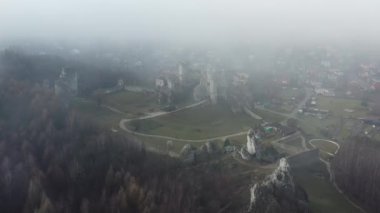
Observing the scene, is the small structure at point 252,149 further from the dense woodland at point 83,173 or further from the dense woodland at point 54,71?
the dense woodland at point 54,71

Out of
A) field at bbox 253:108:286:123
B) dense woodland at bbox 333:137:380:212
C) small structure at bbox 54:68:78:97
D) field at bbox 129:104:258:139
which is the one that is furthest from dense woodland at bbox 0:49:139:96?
dense woodland at bbox 333:137:380:212

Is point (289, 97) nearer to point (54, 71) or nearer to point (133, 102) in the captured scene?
point (133, 102)

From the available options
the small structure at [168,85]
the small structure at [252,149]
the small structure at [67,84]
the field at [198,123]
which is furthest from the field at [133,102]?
the small structure at [252,149]

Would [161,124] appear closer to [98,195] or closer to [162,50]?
[98,195]

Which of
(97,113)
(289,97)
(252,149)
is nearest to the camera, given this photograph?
(252,149)

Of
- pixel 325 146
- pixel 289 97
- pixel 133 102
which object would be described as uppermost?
pixel 289 97

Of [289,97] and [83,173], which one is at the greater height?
[289,97]

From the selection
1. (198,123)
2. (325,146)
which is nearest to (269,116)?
(198,123)
